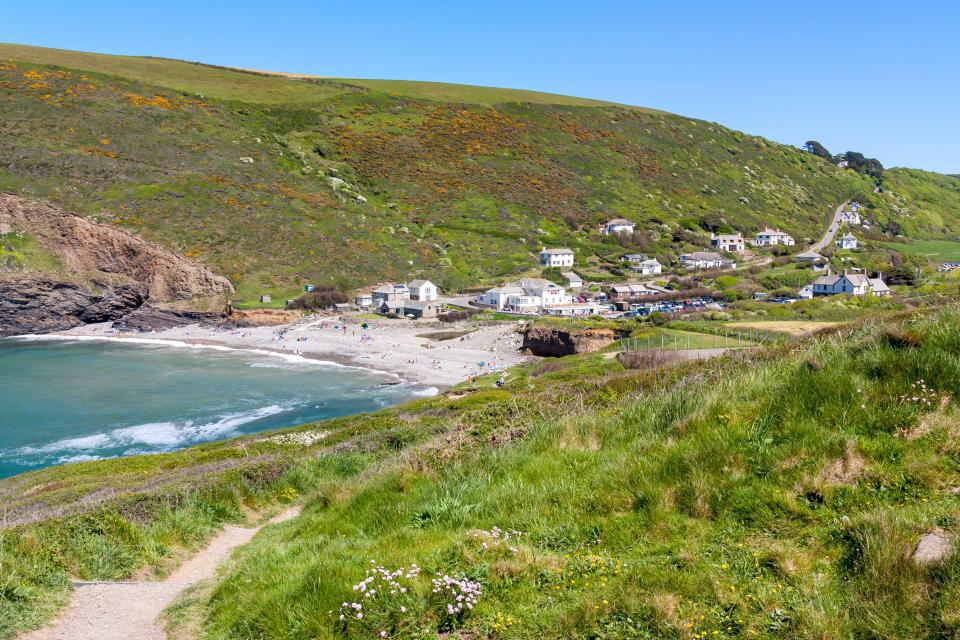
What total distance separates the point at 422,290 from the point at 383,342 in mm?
16098

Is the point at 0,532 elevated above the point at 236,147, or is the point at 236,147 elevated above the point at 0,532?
the point at 236,147

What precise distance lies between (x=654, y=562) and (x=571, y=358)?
42339 mm

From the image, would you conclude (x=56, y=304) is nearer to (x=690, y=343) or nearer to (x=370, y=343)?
(x=370, y=343)

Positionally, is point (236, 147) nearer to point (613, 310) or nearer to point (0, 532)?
point (613, 310)

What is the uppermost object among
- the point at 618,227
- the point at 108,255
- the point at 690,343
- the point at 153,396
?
the point at 618,227

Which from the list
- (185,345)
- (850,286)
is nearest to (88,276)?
(185,345)

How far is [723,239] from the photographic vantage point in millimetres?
108125

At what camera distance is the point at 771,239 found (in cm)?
11394

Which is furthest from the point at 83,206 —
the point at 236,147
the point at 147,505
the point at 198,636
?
the point at 198,636

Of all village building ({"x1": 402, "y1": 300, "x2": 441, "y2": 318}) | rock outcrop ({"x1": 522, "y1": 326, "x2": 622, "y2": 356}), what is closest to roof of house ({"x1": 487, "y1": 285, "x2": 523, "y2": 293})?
village building ({"x1": 402, "y1": 300, "x2": 441, "y2": 318})

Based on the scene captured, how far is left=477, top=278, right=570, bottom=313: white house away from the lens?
→ 77875 millimetres

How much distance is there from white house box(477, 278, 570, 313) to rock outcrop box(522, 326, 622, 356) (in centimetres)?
1920

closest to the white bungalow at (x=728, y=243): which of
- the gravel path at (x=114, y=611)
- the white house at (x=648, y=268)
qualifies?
the white house at (x=648, y=268)

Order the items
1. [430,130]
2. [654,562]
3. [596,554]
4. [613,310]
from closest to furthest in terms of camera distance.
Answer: [654,562]
[596,554]
[613,310]
[430,130]
